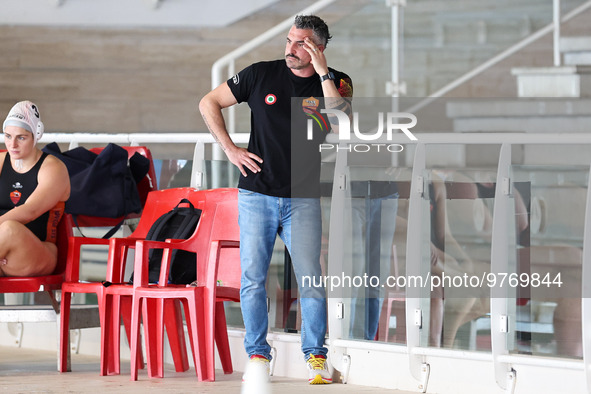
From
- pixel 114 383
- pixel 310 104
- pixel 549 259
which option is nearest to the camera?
pixel 549 259

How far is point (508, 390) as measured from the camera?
315 cm

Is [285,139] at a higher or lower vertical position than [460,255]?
higher

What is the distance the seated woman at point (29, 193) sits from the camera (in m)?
3.83

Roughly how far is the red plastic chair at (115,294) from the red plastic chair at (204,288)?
0.09 m

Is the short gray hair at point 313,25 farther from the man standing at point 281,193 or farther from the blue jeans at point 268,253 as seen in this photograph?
the blue jeans at point 268,253

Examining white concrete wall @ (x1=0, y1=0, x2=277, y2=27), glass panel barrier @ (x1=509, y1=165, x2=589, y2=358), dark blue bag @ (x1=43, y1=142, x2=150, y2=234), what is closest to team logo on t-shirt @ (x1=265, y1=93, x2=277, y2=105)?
glass panel barrier @ (x1=509, y1=165, x2=589, y2=358)

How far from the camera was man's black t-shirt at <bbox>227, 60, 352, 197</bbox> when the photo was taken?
11.3ft

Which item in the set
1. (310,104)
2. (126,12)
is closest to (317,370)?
(310,104)

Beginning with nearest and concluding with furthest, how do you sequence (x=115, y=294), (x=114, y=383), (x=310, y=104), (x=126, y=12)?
(x=310, y=104), (x=114, y=383), (x=115, y=294), (x=126, y=12)

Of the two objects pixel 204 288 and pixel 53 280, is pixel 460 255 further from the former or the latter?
pixel 53 280

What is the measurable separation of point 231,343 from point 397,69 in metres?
1.93

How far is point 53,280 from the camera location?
3926 millimetres

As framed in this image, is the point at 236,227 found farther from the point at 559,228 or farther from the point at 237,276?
the point at 559,228

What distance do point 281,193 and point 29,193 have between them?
1.08 meters
